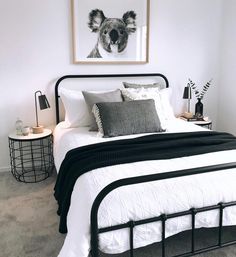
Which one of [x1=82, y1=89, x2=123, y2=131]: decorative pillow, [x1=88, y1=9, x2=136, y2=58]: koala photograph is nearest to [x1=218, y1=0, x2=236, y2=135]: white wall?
[x1=88, y1=9, x2=136, y2=58]: koala photograph

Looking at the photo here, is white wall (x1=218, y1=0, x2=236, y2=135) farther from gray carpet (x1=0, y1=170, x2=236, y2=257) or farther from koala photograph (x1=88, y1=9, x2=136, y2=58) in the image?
gray carpet (x1=0, y1=170, x2=236, y2=257)

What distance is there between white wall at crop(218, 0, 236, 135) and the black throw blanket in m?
1.56

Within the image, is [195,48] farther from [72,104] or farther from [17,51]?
[17,51]

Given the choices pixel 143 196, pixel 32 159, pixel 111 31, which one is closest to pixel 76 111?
pixel 32 159

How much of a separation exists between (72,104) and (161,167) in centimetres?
149

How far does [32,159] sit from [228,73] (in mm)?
2718

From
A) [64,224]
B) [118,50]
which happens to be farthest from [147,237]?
[118,50]

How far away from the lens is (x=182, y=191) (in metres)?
1.68

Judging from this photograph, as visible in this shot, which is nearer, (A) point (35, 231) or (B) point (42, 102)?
(A) point (35, 231)

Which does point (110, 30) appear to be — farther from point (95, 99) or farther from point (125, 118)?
point (125, 118)

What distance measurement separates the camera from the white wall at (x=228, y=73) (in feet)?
12.2

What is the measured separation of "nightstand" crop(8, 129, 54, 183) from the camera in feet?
11.0

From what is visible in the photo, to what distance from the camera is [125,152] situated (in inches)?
82.4

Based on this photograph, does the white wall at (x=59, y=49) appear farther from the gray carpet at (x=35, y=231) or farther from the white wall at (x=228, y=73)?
the gray carpet at (x=35, y=231)
